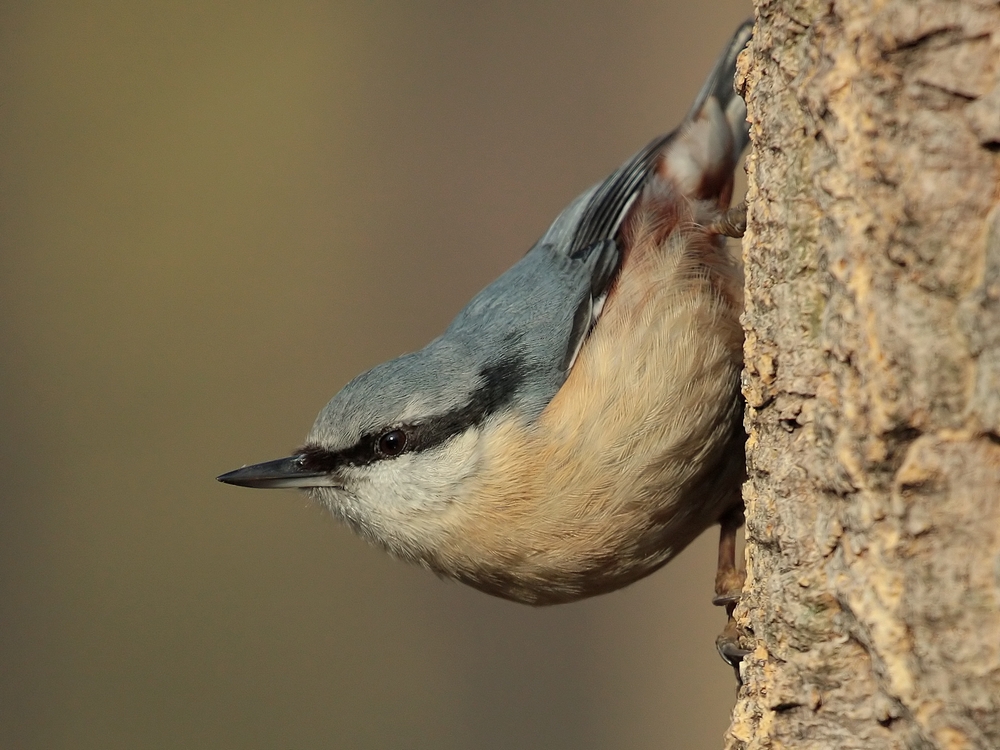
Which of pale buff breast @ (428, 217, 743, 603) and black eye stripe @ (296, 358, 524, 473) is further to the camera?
black eye stripe @ (296, 358, 524, 473)

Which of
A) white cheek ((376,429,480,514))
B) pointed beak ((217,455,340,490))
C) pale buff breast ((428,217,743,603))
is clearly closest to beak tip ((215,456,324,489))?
pointed beak ((217,455,340,490))

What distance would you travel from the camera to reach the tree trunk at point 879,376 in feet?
3.61

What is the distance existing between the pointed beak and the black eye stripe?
3.2 inches

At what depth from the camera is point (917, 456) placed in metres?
1.16

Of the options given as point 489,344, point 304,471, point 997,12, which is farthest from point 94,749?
point 997,12

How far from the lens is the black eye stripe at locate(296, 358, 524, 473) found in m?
2.05

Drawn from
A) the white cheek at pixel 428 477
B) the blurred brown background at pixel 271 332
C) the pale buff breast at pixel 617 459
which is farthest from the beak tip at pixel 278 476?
the blurred brown background at pixel 271 332

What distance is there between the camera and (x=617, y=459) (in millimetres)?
1923

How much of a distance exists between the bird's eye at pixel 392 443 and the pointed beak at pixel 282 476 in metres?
0.13

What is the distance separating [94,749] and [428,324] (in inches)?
89.2

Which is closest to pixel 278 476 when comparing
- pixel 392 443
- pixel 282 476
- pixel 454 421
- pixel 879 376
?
pixel 282 476

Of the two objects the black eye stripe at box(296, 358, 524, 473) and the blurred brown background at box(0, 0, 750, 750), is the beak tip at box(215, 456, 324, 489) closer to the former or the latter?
the black eye stripe at box(296, 358, 524, 473)

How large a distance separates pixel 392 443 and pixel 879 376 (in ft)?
3.52

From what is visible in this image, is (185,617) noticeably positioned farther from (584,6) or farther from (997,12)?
(997,12)
